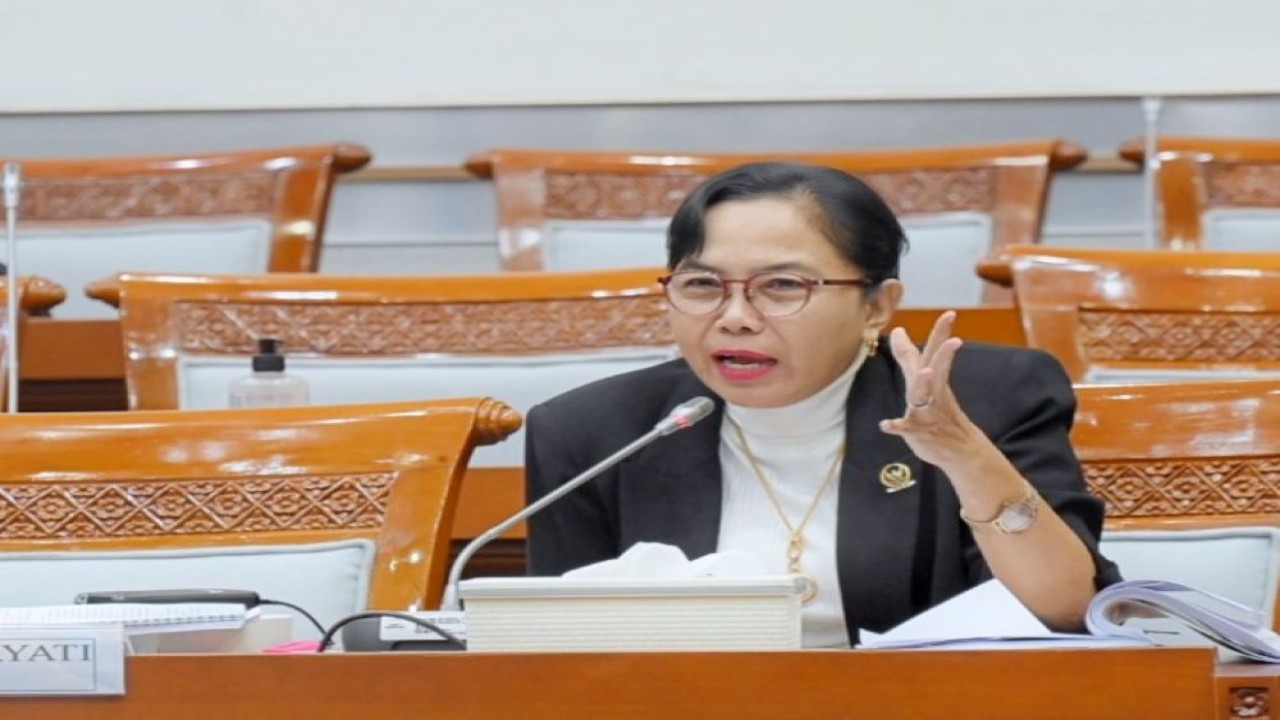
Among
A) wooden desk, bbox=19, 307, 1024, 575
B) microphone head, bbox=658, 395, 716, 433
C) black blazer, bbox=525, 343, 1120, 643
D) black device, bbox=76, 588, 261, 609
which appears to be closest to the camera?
black device, bbox=76, 588, 261, 609

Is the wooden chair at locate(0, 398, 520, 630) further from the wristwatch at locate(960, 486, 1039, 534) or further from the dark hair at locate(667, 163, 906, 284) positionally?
the wristwatch at locate(960, 486, 1039, 534)

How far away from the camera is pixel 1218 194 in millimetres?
2137

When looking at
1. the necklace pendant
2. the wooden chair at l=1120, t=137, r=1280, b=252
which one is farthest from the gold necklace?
the wooden chair at l=1120, t=137, r=1280, b=252

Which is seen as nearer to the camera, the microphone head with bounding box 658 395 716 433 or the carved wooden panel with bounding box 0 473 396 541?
the microphone head with bounding box 658 395 716 433

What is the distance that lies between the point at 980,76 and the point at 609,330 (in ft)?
3.41

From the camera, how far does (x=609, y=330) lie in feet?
5.35

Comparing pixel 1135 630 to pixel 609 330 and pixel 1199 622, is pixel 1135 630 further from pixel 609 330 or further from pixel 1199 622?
pixel 609 330

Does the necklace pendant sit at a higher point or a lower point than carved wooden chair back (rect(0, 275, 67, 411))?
lower

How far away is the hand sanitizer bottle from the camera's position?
5.02ft

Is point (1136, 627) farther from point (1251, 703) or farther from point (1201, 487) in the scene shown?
point (1201, 487)

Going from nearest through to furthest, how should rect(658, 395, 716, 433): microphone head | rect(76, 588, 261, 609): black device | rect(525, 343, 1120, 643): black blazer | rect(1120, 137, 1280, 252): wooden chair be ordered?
rect(76, 588, 261, 609): black device, rect(658, 395, 716, 433): microphone head, rect(525, 343, 1120, 643): black blazer, rect(1120, 137, 1280, 252): wooden chair

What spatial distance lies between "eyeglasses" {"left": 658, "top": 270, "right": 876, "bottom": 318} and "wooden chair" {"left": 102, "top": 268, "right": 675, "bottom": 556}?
13.1 inches

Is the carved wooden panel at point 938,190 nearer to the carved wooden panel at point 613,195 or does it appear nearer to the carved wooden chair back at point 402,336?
the carved wooden panel at point 613,195

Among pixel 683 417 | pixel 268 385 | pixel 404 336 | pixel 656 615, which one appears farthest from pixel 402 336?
pixel 656 615
